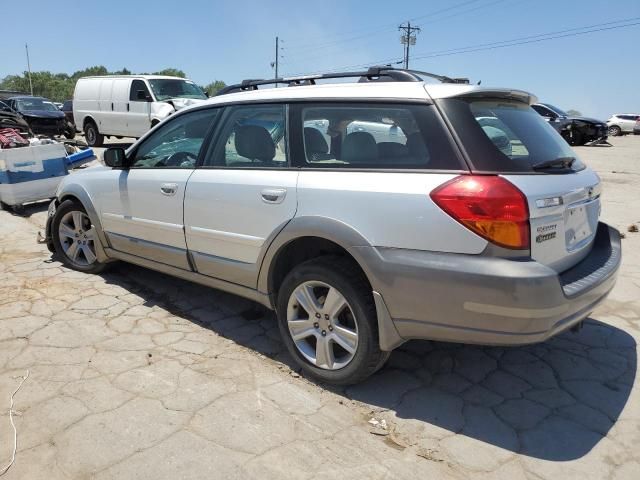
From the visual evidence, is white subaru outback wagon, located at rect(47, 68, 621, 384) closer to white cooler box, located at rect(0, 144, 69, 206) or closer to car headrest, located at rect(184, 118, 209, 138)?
car headrest, located at rect(184, 118, 209, 138)

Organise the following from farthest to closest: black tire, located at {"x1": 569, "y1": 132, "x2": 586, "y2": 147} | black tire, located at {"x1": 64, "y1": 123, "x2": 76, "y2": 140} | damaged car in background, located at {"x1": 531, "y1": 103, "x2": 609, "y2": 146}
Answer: black tire, located at {"x1": 569, "y1": 132, "x2": 586, "y2": 147} → damaged car in background, located at {"x1": 531, "y1": 103, "x2": 609, "y2": 146} → black tire, located at {"x1": 64, "y1": 123, "x2": 76, "y2": 140}

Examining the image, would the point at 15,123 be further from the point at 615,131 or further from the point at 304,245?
the point at 615,131

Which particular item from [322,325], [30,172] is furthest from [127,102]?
[322,325]

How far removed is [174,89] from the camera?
13312 mm

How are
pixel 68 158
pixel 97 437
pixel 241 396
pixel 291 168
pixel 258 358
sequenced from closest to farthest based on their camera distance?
pixel 97 437 → pixel 241 396 → pixel 291 168 → pixel 258 358 → pixel 68 158

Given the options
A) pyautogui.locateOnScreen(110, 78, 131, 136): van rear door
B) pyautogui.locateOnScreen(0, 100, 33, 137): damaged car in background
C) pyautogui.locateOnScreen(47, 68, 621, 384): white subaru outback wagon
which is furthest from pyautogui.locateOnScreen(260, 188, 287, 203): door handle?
pyautogui.locateOnScreen(110, 78, 131, 136): van rear door

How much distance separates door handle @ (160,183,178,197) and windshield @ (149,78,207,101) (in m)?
10.0

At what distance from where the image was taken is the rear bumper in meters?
2.31

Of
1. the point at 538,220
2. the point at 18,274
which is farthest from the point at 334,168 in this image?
the point at 18,274

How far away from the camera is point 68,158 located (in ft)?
27.2

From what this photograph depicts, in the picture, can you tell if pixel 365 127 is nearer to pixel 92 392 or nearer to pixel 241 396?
pixel 241 396

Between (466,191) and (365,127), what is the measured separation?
80 centimetres

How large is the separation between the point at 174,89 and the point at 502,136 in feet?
39.9

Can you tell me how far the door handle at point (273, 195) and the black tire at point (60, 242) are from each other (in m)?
2.40
